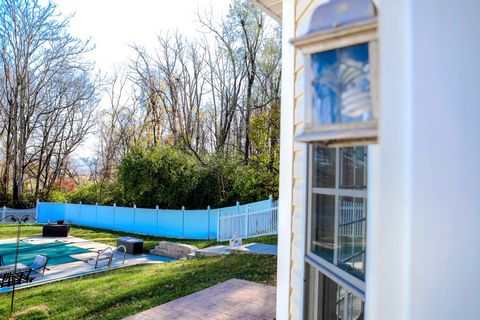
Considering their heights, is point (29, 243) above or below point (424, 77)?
below

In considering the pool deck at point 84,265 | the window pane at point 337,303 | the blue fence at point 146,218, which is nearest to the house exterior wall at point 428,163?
the window pane at point 337,303

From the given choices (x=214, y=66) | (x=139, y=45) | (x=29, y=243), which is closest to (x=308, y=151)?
(x=29, y=243)

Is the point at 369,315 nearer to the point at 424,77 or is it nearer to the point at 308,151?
the point at 424,77

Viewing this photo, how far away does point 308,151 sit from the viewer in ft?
6.56

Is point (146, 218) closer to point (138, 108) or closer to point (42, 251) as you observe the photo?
point (42, 251)

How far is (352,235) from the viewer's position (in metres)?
1.56

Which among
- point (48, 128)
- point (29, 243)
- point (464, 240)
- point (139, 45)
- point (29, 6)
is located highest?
point (29, 6)

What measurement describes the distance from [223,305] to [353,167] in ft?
11.5

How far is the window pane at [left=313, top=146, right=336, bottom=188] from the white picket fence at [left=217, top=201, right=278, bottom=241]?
29.7 ft

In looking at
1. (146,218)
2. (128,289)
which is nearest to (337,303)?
(128,289)

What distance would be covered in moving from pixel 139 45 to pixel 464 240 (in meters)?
22.6

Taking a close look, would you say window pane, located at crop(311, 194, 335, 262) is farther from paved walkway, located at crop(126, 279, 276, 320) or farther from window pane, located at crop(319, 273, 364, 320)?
paved walkway, located at crop(126, 279, 276, 320)

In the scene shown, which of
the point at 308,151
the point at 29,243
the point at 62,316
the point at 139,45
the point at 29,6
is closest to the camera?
the point at 308,151

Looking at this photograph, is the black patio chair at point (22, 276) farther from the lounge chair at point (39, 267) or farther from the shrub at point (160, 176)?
the shrub at point (160, 176)
